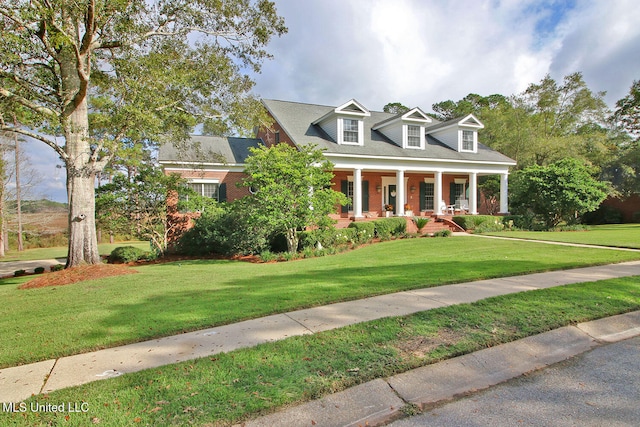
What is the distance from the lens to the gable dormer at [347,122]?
774 inches

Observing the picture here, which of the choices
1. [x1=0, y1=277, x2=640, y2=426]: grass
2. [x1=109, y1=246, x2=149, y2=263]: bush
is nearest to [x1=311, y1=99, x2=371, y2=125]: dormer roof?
[x1=109, y1=246, x2=149, y2=263]: bush

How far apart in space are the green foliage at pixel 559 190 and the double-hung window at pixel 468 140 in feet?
13.1

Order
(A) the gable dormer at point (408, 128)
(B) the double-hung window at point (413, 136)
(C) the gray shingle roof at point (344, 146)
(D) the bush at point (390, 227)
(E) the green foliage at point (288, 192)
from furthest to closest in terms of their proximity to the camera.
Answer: (B) the double-hung window at point (413, 136), (A) the gable dormer at point (408, 128), (C) the gray shingle roof at point (344, 146), (D) the bush at point (390, 227), (E) the green foliage at point (288, 192)

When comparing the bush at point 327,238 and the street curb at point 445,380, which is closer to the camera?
the street curb at point 445,380

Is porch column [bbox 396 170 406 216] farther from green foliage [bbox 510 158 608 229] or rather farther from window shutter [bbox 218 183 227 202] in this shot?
window shutter [bbox 218 183 227 202]

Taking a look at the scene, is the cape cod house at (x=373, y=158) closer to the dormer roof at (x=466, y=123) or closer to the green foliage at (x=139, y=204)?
the dormer roof at (x=466, y=123)

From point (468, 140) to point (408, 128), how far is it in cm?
496

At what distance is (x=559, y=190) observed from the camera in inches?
752

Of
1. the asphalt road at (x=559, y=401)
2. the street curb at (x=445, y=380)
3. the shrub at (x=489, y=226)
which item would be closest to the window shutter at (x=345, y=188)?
the shrub at (x=489, y=226)

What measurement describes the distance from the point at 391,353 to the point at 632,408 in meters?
1.93

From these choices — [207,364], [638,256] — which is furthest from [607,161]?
[207,364]

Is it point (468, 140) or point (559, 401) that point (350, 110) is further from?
point (559, 401)

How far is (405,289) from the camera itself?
6.10 m

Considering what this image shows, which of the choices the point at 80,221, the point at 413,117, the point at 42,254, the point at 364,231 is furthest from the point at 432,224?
the point at 42,254
